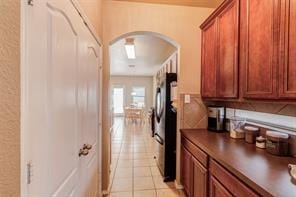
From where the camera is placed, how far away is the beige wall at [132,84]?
11.9 meters

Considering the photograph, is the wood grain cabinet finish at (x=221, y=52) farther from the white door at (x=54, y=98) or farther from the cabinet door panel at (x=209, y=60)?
the white door at (x=54, y=98)

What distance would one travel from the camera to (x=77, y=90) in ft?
4.63

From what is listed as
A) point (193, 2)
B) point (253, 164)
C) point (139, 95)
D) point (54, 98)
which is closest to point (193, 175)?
point (253, 164)

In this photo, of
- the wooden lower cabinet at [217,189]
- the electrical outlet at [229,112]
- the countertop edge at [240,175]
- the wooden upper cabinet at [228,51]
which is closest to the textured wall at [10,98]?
the countertop edge at [240,175]

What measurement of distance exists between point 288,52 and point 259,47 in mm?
318

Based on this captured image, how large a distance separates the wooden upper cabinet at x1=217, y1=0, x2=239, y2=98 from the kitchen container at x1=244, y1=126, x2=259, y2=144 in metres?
0.40

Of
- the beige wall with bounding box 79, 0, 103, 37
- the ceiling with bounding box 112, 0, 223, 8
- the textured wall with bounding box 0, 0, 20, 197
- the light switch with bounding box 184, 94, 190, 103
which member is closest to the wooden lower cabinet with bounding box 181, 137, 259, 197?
the light switch with bounding box 184, 94, 190, 103

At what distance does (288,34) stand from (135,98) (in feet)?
35.6

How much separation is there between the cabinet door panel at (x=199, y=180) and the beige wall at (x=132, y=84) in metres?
9.71

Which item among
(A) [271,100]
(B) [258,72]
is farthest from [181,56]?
(A) [271,100]

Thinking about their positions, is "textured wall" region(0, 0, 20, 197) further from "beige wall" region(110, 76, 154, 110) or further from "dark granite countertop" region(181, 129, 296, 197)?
"beige wall" region(110, 76, 154, 110)

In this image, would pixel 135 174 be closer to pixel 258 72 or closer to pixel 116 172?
pixel 116 172

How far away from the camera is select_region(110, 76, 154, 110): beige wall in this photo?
11.9m

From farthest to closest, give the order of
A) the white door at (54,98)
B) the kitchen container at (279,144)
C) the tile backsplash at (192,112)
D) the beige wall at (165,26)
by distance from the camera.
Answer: the tile backsplash at (192,112) → the beige wall at (165,26) → the kitchen container at (279,144) → the white door at (54,98)
